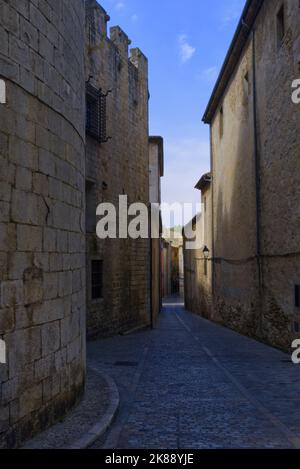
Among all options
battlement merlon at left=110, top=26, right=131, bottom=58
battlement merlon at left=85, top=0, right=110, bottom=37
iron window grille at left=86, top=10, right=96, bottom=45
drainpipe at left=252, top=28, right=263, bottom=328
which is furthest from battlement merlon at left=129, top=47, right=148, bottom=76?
drainpipe at left=252, top=28, right=263, bottom=328

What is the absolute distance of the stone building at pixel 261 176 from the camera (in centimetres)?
978

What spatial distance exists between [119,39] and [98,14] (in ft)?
5.31

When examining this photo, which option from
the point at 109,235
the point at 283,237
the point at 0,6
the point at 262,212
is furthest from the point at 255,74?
the point at 0,6

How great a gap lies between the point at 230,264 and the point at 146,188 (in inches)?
165

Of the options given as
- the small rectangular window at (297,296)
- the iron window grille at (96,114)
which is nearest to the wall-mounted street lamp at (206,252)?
the iron window grille at (96,114)

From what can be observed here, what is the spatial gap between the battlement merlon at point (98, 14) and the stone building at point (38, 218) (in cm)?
799

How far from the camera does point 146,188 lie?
684 inches

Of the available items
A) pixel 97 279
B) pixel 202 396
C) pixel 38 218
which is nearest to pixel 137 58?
pixel 97 279

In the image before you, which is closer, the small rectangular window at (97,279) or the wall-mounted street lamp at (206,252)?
the small rectangular window at (97,279)

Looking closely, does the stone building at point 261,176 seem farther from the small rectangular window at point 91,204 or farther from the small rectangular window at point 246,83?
the small rectangular window at point 91,204

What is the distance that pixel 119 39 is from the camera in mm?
15148

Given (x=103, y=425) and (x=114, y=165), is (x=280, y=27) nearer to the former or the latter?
(x=114, y=165)
